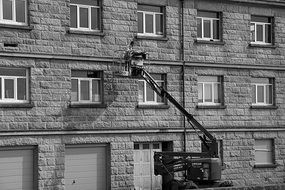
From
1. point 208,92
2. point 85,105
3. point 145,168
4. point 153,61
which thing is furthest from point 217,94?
point 85,105

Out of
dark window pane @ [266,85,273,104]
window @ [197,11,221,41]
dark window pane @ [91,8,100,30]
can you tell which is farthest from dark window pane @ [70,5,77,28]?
dark window pane @ [266,85,273,104]

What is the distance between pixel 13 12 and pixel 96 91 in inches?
198

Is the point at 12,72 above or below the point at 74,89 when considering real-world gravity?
above

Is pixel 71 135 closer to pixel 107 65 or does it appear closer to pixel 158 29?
pixel 107 65

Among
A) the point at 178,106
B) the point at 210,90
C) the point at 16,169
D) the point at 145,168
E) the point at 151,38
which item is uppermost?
the point at 151,38

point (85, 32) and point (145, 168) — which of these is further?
point (145, 168)

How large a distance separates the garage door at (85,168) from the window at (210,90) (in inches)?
229

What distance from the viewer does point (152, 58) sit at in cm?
3020

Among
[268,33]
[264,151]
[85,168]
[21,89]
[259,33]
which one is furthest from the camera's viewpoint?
[268,33]

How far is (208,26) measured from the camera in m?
32.4

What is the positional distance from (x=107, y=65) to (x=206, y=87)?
18.3 ft

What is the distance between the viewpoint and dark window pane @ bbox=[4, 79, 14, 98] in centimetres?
2666

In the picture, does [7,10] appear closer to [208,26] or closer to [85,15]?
[85,15]

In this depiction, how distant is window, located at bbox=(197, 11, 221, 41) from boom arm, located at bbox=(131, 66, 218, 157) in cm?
466
